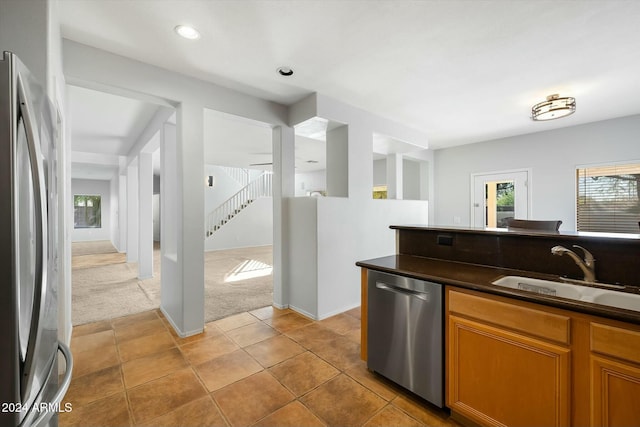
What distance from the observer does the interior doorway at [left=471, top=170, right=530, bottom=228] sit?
5.25 meters

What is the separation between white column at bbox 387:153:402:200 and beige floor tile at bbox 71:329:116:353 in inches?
174

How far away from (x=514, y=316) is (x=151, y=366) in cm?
272

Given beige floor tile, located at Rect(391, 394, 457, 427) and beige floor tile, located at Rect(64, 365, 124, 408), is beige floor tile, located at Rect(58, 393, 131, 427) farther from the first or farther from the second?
beige floor tile, located at Rect(391, 394, 457, 427)

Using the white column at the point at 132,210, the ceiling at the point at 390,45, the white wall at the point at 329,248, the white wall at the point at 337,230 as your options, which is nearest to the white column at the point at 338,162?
the white wall at the point at 337,230

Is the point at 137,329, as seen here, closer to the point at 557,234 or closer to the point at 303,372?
the point at 303,372

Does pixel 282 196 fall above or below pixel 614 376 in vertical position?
above

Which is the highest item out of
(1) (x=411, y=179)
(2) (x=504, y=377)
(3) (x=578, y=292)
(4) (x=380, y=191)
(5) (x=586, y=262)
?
(1) (x=411, y=179)

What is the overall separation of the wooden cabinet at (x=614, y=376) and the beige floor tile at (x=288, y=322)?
8.08 ft

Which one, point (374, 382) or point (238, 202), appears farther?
point (238, 202)

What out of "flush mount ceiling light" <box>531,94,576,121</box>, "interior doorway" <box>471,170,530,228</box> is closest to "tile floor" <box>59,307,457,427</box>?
"flush mount ceiling light" <box>531,94,576,121</box>

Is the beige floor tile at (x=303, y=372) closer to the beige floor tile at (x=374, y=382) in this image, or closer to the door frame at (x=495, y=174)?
the beige floor tile at (x=374, y=382)

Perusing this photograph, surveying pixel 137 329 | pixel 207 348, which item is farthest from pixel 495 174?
pixel 137 329

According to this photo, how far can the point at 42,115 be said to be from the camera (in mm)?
1035

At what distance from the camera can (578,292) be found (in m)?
1.58
